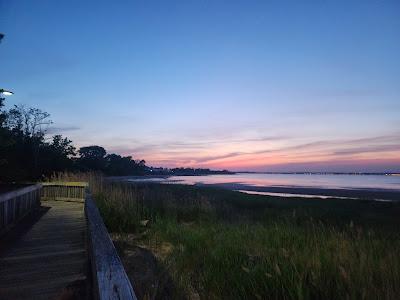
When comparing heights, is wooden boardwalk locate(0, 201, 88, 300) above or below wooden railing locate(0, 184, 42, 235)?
below

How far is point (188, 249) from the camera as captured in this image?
6.40 m

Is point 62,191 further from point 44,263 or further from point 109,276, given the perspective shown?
point 109,276

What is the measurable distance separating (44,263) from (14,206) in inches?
134

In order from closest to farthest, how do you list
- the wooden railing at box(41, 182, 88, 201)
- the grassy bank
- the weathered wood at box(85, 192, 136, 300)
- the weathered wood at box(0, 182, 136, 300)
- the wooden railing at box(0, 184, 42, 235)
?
the weathered wood at box(85, 192, 136, 300), the weathered wood at box(0, 182, 136, 300), the grassy bank, the wooden railing at box(0, 184, 42, 235), the wooden railing at box(41, 182, 88, 201)

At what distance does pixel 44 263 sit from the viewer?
206 inches

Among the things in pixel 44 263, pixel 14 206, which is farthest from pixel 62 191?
pixel 44 263

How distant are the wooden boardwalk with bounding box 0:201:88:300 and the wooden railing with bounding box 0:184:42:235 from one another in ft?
1.51

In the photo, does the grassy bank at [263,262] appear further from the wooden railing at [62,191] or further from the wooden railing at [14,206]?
the wooden railing at [62,191]

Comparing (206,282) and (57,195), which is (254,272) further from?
(57,195)

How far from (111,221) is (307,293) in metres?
6.20

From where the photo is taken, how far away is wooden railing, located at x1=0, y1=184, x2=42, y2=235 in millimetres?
6867

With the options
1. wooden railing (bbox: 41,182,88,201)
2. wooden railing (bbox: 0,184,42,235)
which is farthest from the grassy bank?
wooden railing (bbox: 41,182,88,201)

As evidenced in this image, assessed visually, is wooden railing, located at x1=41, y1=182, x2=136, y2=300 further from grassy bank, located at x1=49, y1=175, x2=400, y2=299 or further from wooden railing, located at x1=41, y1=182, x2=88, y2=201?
wooden railing, located at x1=41, y1=182, x2=88, y2=201

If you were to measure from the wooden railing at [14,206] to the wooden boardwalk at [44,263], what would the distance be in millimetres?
461
